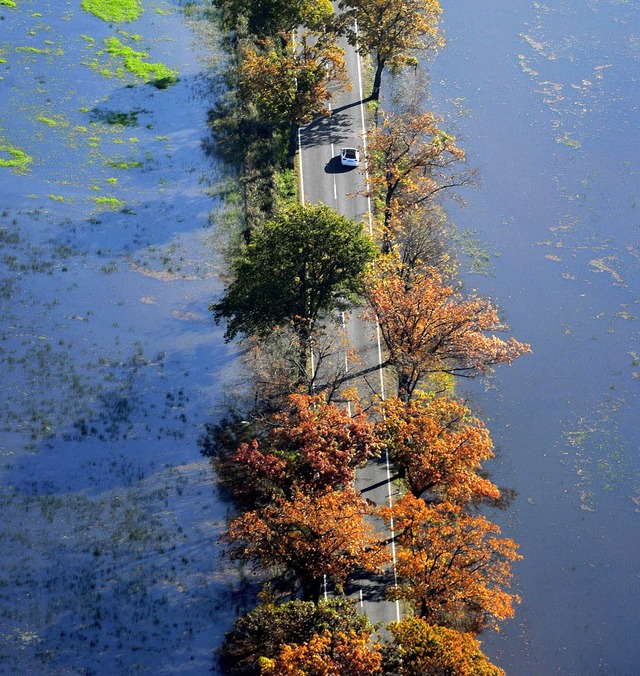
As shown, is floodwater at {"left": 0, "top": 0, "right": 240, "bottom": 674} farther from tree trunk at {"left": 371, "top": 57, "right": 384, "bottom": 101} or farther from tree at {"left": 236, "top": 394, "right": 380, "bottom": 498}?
tree trunk at {"left": 371, "top": 57, "right": 384, "bottom": 101}

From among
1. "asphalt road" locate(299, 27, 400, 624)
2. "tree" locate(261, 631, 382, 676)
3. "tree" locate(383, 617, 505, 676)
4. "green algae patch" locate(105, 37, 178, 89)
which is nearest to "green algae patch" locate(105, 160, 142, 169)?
"green algae patch" locate(105, 37, 178, 89)

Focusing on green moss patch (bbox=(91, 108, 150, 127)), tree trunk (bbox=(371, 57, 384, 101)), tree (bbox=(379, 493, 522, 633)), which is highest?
tree trunk (bbox=(371, 57, 384, 101))

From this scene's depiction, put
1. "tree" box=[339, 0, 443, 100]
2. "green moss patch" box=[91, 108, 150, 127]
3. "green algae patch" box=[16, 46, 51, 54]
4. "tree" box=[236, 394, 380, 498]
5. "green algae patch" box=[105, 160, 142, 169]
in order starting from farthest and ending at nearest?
"green algae patch" box=[16, 46, 51, 54] → "green moss patch" box=[91, 108, 150, 127] → "tree" box=[339, 0, 443, 100] → "green algae patch" box=[105, 160, 142, 169] → "tree" box=[236, 394, 380, 498]

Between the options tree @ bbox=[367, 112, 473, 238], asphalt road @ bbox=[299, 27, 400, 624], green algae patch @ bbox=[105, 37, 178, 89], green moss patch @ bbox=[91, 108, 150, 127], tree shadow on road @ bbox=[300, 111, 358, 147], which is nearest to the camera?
asphalt road @ bbox=[299, 27, 400, 624]

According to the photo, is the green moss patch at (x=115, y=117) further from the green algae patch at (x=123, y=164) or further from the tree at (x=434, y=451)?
the tree at (x=434, y=451)

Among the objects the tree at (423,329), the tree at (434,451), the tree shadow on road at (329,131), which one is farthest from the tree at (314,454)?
the tree shadow on road at (329,131)

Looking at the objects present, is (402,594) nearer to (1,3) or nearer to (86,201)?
(86,201)
